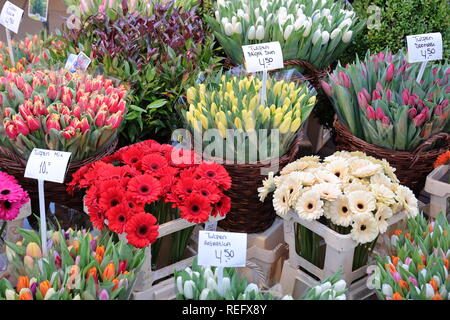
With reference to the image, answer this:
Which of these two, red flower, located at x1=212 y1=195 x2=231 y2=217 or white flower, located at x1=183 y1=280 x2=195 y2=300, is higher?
red flower, located at x1=212 y1=195 x2=231 y2=217

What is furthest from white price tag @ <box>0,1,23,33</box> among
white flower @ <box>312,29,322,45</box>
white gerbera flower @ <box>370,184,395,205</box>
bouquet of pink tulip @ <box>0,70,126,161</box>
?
white gerbera flower @ <box>370,184,395,205</box>

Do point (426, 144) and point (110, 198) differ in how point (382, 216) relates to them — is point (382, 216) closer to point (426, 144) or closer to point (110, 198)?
point (426, 144)

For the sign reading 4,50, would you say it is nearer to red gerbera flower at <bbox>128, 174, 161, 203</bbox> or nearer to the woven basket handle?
red gerbera flower at <bbox>128, 174, 161, 203</bbox>

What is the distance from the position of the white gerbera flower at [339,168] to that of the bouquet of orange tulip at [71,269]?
1.96ft

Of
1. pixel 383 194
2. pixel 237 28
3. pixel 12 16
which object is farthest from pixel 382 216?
pixel 12 16

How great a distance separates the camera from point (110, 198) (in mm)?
1277

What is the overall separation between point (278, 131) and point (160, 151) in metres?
0.37

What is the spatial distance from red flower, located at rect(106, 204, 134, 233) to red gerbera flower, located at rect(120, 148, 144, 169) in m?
0.21

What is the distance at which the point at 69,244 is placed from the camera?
1.25 meters

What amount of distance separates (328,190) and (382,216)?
16cm

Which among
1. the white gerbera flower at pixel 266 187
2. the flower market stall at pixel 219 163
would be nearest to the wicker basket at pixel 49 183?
the flower market stall at pixel 219 163

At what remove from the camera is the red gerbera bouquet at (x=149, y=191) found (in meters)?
1.25

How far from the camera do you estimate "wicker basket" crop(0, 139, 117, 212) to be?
1.49 m
